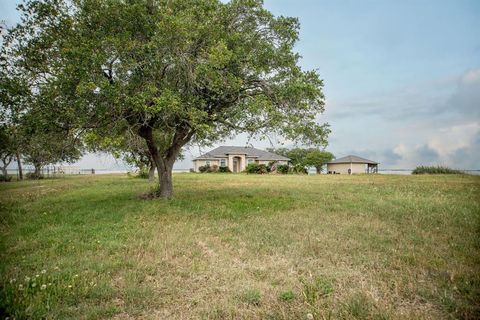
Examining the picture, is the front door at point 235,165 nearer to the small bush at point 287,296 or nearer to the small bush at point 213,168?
the small bush at point 213,168

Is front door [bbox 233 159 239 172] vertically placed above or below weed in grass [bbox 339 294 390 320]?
above

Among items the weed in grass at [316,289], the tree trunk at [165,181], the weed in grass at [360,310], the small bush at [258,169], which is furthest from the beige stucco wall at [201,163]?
the weed in grass at [360,310]

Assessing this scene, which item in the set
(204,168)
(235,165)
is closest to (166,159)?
(204,168)

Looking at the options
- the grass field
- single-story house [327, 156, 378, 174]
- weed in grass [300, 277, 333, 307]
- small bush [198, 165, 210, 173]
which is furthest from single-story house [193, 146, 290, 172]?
weed in grass [300, 277, 333, 307]

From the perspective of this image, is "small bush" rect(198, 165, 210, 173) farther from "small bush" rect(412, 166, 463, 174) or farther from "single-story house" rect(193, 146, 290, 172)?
"small bush" rect(412, 166, 463, 174)

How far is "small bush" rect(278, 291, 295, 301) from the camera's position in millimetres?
4527

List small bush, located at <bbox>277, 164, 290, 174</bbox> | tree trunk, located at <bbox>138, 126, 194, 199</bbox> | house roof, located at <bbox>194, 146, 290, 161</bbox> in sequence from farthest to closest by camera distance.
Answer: house roof, located at <bbox>194, 146, 290, 161</bbox> → small bush, located at <bbox>277, 164, 290, 174</bbox> → tree trunk, located at <bbox>138, 126, 194, 199</bbox>

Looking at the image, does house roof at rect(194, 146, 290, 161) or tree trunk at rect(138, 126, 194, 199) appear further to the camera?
house roof at rect(194, 146, 290, 161)

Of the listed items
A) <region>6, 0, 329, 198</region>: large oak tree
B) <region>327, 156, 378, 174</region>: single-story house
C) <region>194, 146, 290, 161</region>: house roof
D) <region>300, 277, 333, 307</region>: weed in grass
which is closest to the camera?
<region>300, 277, 333, 307</region>: weed in grass

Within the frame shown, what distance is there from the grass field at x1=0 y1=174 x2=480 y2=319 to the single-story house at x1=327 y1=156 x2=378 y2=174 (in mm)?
56802

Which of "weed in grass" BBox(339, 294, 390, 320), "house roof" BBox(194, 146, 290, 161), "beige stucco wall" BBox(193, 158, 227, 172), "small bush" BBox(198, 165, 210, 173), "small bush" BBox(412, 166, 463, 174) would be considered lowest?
"weed in grass" BBox(339, 294, 390, 320)

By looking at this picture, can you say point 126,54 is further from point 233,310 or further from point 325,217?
point 233,310

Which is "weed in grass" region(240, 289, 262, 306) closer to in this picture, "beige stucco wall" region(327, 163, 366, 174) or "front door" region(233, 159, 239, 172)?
"front door" region(233, 159, 239, 172)

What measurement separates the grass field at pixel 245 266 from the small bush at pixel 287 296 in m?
0.02
